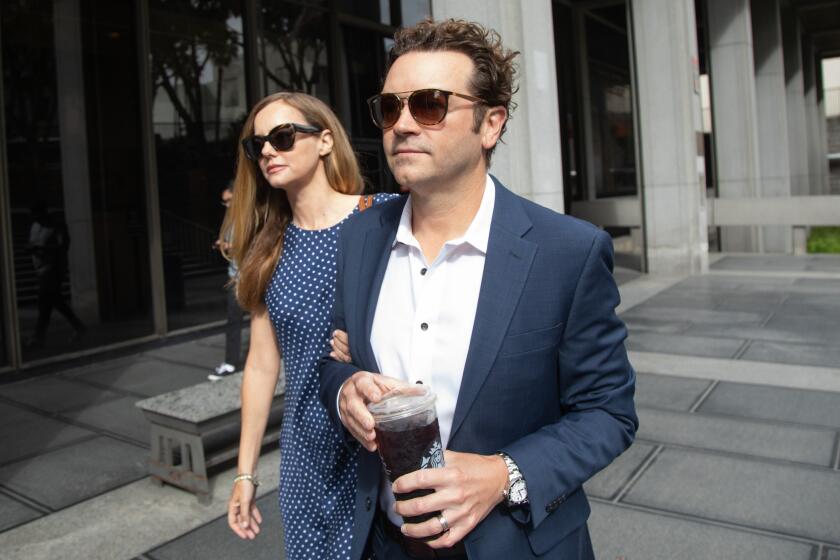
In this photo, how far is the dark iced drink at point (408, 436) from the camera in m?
1.42

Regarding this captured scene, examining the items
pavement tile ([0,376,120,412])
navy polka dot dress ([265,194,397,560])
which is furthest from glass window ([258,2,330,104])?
navy polka dot dress ([265,194,397,560])

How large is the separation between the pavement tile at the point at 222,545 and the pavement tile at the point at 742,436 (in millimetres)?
A: 2662

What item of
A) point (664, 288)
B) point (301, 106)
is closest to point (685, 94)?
point (664, 288)

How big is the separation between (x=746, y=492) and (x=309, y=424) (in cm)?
298

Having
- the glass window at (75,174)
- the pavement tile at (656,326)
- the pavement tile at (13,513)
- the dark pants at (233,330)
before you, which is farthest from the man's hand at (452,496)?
the glass window at (75,174)

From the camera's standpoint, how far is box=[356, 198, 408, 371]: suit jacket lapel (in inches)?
73.9

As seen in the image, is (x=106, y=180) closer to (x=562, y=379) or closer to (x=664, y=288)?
(x=664, y=288)

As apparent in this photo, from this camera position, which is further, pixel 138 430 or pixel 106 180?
pixel 106 180

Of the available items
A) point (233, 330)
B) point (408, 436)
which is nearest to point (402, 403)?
point (408, 436)

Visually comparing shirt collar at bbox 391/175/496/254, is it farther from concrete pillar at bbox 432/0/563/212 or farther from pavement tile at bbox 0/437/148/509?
concrete pillar at bbox 432/0/563/212

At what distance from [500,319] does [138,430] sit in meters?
5.39

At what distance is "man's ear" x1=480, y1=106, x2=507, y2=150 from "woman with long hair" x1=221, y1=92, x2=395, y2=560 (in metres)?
0.78

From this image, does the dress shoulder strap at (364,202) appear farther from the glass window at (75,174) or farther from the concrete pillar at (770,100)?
the concrete pillar at (770,100)

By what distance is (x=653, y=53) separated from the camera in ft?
44.6
